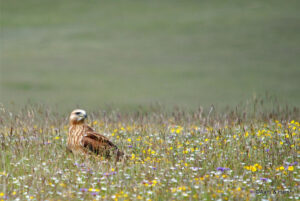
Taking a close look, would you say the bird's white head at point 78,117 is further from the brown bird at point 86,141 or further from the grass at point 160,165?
the grass at point 160,165

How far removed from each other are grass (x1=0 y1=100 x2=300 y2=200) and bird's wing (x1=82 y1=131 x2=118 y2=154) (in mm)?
208

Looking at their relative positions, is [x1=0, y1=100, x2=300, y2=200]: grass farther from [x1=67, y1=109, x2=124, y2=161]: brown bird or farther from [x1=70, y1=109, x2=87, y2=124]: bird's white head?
[x1=70, y1=109, x2=87, y2=124]: bird's white head

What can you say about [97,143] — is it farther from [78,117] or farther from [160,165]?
[160,165]

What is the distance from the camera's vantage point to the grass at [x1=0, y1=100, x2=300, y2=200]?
6254 millimetres

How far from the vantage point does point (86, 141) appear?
27.7 feet

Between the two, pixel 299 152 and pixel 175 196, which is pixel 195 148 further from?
pixel 175 196

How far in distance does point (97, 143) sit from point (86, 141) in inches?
9.6

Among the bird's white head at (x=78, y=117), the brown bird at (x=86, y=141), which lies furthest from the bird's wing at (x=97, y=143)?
the bird's white head at (x=78, y=117)

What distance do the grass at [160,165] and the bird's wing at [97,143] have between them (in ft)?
0.68

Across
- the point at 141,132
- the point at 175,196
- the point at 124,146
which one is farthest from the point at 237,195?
the point at 141,132

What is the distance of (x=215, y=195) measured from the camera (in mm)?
5934

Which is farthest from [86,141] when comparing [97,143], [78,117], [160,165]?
[160,165]

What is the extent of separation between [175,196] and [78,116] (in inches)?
133

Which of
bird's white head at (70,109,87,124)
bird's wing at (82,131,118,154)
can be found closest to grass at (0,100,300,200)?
bird's wing at (82,131,118,154)
